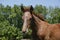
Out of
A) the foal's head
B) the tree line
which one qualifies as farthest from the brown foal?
the tree line

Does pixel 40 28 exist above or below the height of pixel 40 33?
above

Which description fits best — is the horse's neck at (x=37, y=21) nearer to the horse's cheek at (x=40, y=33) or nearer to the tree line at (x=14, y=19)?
the horse's cheek at (x=40, y=33)

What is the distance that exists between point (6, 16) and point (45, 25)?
45.3 metres

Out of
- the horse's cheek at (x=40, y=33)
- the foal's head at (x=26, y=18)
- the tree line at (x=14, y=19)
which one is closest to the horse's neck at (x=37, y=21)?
the horse's cheek at (x=40, y=33)

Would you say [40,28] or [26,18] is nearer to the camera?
[26,18]

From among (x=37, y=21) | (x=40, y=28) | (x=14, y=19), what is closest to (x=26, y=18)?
(x=37, y=21)

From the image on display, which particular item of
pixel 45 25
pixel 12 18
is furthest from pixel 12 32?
pixel 45 25

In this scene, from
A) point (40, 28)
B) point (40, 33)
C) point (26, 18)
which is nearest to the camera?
point (26, 18)

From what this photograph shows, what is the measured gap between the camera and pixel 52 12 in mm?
47719

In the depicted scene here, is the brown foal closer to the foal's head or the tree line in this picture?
the foal's head

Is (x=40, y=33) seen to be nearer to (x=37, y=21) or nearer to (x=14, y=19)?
(x=37, y=21)

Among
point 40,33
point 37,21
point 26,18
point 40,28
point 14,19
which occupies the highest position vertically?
point 26,18

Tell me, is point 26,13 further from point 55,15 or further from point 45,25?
point 55,15

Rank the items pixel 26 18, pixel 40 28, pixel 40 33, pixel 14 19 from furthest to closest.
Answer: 1. pixel 14 19
2. pixel 40 28
3. pixel 40 33
4. pixel 26 18
